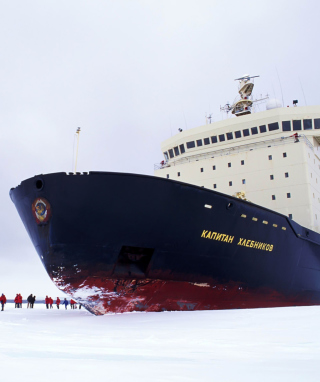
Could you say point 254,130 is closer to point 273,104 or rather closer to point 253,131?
point 253,131

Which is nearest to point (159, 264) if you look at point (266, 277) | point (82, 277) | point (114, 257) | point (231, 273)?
point (114, 257)

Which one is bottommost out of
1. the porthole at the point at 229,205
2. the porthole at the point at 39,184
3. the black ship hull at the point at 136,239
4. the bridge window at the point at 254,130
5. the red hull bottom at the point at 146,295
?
the red hull bottom at the point at 146,295

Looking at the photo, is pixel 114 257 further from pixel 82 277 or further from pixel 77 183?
pixel 77 183

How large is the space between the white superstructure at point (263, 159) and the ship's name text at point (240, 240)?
3680 millimetres

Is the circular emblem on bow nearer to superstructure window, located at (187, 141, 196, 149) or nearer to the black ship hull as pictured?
the black ship hull

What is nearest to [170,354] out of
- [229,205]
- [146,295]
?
[146,295]

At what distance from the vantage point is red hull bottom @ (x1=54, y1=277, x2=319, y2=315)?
26.4ft

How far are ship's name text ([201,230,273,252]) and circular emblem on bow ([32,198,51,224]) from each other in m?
3.82

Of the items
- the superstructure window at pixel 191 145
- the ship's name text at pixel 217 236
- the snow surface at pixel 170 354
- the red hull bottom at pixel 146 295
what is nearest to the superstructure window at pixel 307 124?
the superstructure window at pixel 191 145

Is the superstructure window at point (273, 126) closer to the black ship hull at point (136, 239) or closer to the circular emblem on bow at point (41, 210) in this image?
the black ship hull at point (136, 239)

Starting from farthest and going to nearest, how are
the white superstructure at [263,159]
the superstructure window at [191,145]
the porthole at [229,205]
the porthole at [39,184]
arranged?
the superstructure window at [191,145]
the white superstructure at [263,159]
the porthole at [229,205]
the porthole at [39,184]

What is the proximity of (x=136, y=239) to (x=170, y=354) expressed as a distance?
4.62 m

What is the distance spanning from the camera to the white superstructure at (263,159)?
546 inches

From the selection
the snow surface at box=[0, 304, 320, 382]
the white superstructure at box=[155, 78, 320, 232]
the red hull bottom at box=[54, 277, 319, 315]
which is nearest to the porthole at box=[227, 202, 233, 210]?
the red hull bottom at box=[54, 277, 319, 315]
